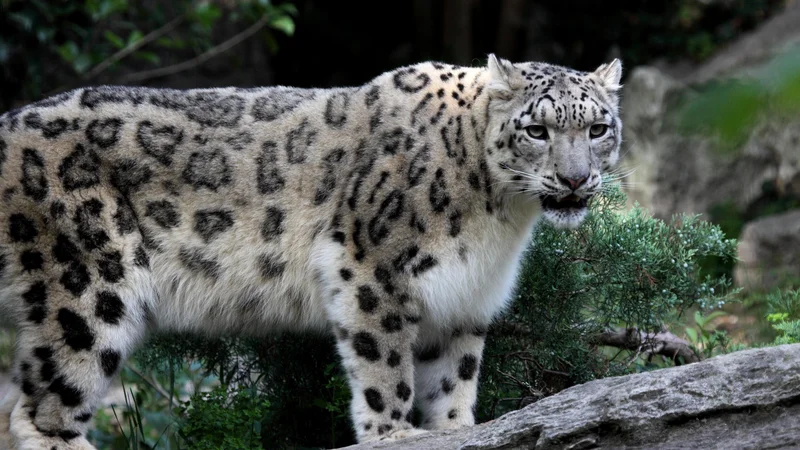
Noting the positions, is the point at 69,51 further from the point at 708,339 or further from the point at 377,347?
the point at 708,339

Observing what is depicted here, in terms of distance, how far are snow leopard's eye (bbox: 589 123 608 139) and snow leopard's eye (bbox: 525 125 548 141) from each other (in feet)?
0.75

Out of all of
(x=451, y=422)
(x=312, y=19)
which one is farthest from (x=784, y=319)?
(x=312, y=19)

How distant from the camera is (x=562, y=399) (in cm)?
359

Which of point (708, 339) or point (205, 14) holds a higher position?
point (205, 14)

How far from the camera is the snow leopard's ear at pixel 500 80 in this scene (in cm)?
469

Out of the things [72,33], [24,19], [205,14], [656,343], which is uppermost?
[205,14]

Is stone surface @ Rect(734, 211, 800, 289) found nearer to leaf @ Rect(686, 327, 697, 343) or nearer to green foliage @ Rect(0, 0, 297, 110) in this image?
leaf @ Rect(686, 327, 697, 343)

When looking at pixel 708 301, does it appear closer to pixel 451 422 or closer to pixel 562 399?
pixel 451 422

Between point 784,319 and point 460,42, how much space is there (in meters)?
7.59

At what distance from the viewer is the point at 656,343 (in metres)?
5.32

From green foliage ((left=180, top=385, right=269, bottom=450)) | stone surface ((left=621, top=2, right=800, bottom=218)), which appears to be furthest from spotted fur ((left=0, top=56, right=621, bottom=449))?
stone surface ((left=621, top=2, right=800, bottom=218))

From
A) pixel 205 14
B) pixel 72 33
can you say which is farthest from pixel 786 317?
pixel 72 33

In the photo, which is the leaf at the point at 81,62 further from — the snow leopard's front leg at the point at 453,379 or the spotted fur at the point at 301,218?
the snow leopard's front leg at the point at 453,379

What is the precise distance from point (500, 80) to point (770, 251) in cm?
565
